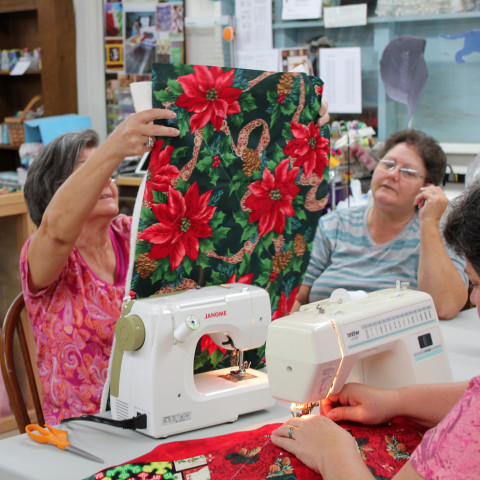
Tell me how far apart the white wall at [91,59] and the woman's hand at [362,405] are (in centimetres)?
391

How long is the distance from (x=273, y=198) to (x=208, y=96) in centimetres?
32

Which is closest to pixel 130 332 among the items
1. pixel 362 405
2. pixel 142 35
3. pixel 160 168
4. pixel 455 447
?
pixel 160 168

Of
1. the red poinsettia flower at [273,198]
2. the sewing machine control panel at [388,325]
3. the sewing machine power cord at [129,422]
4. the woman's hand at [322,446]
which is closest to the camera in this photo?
the woman's hand at [322,446]

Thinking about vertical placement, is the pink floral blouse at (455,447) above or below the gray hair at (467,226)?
below

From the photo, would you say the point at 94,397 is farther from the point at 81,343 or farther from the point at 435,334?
the point at 435,334

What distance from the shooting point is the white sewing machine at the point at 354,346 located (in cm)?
121

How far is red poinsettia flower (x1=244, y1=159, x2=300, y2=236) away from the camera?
5.44 ft

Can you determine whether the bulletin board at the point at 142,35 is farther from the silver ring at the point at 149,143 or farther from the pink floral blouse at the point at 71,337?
the silver ring at the point at 149,143

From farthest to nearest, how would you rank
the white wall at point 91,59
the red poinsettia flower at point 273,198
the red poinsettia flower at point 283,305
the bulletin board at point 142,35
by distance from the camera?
the white wall at point 91,59
the bulletin board at point 142,35
the red poinsettia flower at point 283,305
the red poinsettia flower at point 273,198

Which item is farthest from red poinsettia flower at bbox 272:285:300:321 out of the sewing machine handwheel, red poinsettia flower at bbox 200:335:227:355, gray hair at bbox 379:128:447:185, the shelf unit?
the shelf unit

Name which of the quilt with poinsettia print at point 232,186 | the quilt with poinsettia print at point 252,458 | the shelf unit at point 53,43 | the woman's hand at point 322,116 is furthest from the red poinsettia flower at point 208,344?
the shelf unit at point 53,43

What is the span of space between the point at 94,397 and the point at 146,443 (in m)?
0.42

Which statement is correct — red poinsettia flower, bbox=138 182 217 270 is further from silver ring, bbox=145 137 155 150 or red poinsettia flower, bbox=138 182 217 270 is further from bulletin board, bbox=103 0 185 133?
bulletin board, bbox=103 0 185 133

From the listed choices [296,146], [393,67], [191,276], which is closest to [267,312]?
[191,276]
